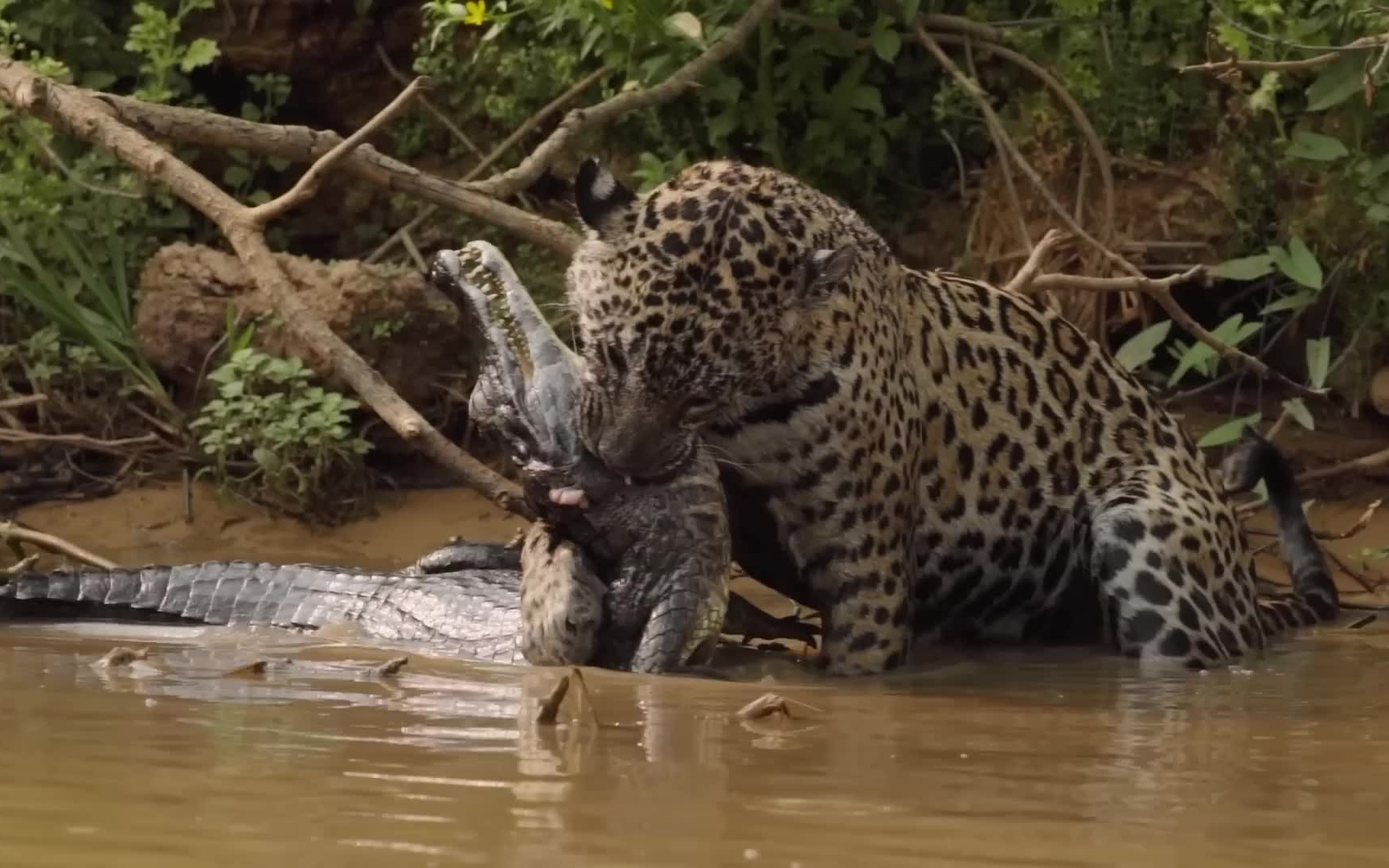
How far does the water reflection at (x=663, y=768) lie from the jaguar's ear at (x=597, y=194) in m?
1.17

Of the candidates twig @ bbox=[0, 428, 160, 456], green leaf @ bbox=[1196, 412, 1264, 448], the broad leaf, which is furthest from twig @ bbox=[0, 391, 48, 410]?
green leaf @ bbox=[1196, 412, 1264, 448]

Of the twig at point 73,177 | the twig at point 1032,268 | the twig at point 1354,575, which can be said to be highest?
the twig at point 73,177

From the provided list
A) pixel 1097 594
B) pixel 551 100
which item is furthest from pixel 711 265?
pixel 551 100

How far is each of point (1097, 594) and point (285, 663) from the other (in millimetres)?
2437

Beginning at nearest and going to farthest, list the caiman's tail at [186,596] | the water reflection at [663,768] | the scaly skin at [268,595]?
the water reflection at [663,768], the scaly skin at [268,595], the caiman's tail at [186,596]

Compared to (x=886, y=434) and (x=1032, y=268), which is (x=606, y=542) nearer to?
Answer: (x=886, y=434)

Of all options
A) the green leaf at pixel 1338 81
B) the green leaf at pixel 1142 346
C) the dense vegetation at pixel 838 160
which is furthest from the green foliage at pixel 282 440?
the green leaf at pixel 1338 81

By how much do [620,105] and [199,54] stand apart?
2518 mm

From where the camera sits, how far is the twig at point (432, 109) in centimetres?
994

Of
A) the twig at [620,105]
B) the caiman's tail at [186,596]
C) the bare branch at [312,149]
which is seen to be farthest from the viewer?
the twig at [620,105]

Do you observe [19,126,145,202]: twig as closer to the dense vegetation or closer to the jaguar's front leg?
the dense vegetation

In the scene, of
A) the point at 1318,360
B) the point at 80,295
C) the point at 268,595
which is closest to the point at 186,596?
the point at 268,595

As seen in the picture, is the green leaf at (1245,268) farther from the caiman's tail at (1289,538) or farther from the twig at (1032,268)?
the caiman's tail at (1289,538)

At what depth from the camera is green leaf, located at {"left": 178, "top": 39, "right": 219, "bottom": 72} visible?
929 cm
